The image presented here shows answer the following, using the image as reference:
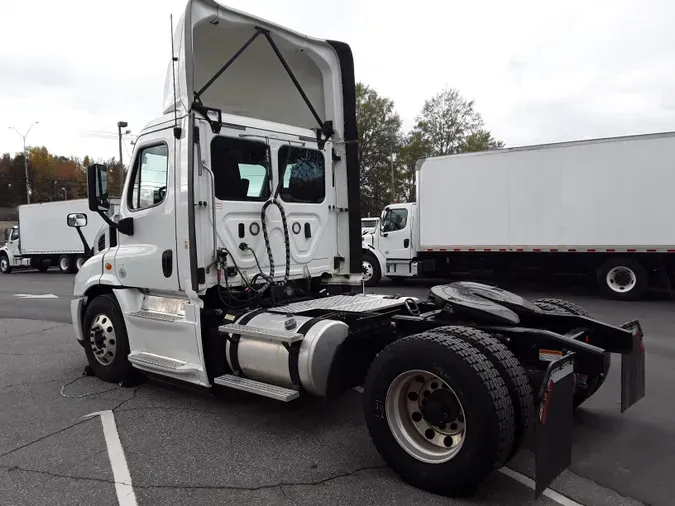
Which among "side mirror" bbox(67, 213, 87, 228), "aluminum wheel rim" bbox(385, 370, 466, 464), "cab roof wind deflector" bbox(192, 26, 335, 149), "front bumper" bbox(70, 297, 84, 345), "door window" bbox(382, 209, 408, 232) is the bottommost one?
"aluminum wheel rim" bbox(385, 370, 466, 464)

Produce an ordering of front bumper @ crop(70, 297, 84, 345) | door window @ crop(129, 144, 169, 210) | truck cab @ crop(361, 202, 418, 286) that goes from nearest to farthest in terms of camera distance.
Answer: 1. door window @ crop(129, 144, 169, 210)
2. front bumper @ crop(70, 297, 84, 345)
3. truck cab @ crop(361, 202, 418, 286)

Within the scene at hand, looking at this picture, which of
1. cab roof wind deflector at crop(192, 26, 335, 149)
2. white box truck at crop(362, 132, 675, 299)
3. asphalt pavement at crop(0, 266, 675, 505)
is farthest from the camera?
white box truck at crop(362, 132, 675, 299)

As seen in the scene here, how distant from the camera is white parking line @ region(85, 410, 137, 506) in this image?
3424mm

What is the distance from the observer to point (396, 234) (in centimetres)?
1492

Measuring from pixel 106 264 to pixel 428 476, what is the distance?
158 inches

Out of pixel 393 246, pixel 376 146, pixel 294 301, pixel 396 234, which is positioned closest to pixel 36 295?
pixel 393 246

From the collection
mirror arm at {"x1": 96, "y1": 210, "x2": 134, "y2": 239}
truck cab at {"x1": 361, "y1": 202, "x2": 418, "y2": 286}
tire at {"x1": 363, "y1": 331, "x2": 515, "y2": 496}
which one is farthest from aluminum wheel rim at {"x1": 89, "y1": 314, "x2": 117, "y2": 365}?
truck cab at {"x1": 361, "y1": 202, "x2": 418, "y2": 286}

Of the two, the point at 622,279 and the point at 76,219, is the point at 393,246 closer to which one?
the point at 622,279

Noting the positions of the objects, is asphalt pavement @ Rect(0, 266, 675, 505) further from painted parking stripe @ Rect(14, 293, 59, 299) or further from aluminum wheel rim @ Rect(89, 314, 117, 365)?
painted parking stripe @ Rect(14, 293, 59, 299)

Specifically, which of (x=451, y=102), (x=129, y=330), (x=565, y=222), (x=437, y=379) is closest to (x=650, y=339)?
(x=565, y=222)

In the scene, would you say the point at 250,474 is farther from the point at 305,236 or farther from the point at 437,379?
the point at 305,236

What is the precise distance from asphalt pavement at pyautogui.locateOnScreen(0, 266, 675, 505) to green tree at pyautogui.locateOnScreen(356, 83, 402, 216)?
42763mm

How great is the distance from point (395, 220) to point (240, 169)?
1014 cm

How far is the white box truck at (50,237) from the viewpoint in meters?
24.3
